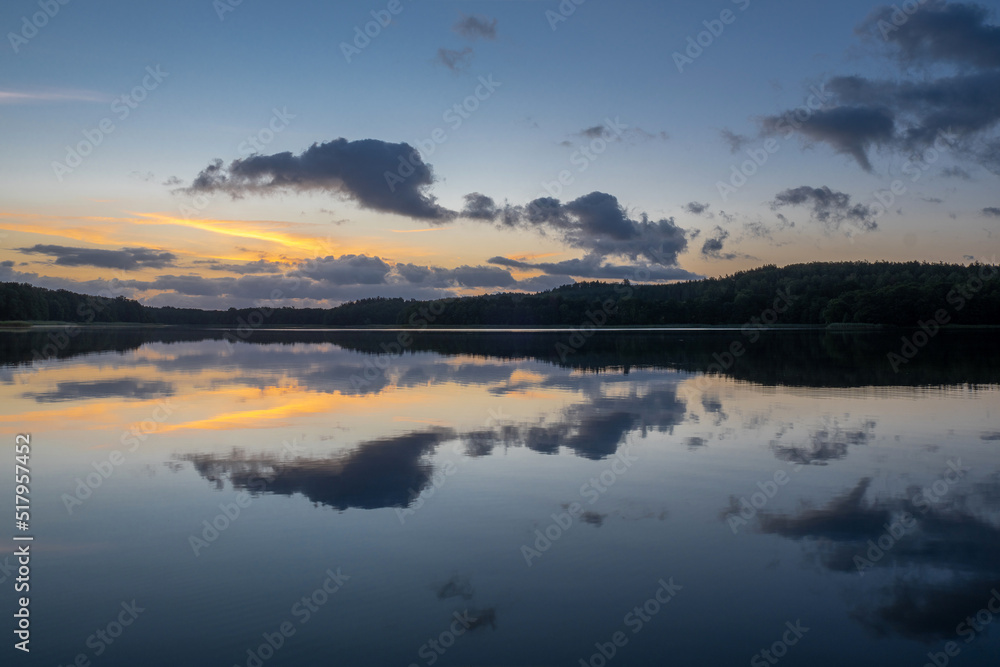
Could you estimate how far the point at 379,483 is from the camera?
34.1 ft

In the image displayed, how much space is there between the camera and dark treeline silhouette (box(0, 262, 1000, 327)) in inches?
4818

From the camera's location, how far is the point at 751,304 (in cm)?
16175

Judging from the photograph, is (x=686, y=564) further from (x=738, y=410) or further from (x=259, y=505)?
(x=738, y=410)

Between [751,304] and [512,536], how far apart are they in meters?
166

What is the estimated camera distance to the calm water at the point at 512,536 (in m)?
5.74

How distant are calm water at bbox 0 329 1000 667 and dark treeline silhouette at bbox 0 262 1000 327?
123m

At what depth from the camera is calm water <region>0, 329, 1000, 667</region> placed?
226 inches

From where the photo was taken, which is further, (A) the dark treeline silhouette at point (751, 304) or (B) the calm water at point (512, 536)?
(A) the dark treeline silhouette at point (751, 304)

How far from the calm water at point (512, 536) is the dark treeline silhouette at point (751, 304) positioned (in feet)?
405

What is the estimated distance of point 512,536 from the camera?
26.5ft

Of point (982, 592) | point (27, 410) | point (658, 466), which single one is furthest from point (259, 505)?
point (27, 410)

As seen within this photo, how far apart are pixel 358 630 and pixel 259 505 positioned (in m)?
4.00

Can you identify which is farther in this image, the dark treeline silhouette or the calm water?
the dark treeline silhouette

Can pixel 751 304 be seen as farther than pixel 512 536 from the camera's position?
Yes
